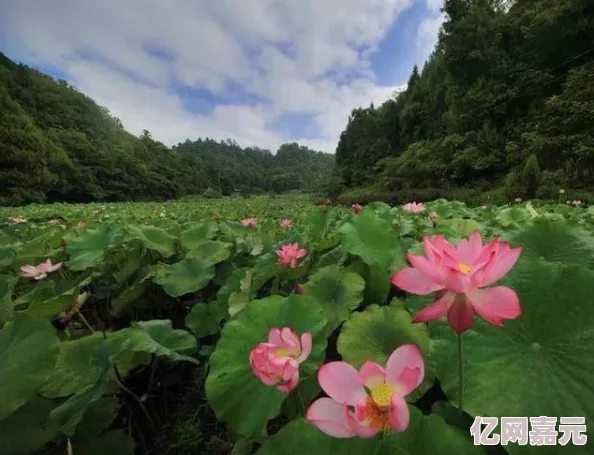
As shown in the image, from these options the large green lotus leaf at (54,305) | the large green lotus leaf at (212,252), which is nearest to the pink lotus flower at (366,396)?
the large green lotus leaf at (54,305)

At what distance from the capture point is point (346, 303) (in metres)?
0.83

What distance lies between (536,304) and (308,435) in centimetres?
38

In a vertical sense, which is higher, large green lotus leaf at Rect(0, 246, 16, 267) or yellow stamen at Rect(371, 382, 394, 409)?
large green lotus leaf at Rect(0, 246, 16, 267)

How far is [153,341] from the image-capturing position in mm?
778

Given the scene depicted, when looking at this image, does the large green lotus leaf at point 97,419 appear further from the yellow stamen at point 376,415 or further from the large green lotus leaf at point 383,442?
the yellow stamen at point 376,415

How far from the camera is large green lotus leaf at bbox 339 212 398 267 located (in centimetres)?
96

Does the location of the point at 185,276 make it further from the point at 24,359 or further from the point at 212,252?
the point at 24,359

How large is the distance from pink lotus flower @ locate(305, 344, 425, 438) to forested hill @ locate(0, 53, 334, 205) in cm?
2703

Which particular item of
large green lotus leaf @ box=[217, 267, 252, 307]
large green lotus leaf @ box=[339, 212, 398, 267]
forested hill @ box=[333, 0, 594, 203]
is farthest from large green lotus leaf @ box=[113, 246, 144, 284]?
forested hill @ box=[333, 0, 594, 203]

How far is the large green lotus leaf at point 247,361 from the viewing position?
61 centimetres

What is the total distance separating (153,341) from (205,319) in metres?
0.37

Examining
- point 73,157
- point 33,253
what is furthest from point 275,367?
point 73,157

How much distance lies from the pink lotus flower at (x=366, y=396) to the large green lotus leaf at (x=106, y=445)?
535 millimetres

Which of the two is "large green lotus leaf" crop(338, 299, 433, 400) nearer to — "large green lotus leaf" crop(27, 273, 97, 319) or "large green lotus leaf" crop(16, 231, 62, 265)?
"large green lotus leaf" crop(27, 273, 97, 319)
